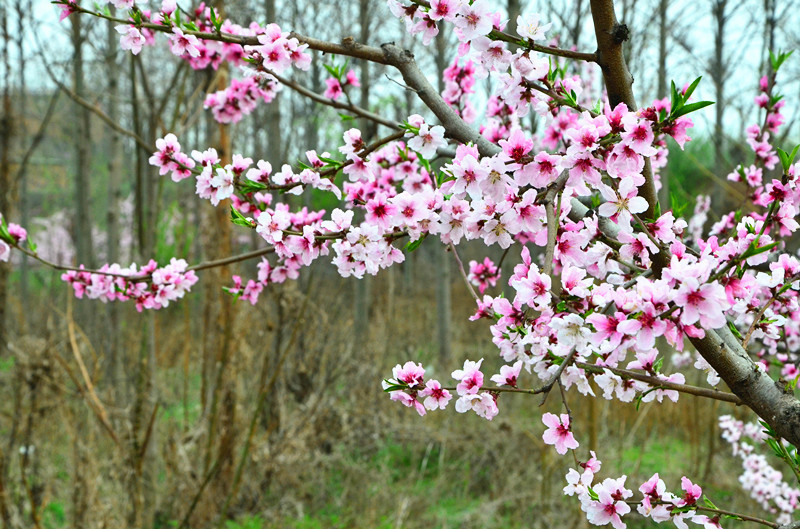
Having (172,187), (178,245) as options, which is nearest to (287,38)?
(178,245)

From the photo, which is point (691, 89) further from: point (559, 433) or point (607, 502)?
point (607, 502)

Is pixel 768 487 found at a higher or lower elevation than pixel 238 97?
lower

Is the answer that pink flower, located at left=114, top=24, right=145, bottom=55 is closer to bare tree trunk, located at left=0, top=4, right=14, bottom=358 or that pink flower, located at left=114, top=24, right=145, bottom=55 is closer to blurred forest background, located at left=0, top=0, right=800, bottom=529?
blurred forest background, located at left=0, top=0, right=800, bottom=529

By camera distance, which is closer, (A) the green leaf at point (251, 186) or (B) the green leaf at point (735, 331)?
(B) the green leaf at point (735, 331)

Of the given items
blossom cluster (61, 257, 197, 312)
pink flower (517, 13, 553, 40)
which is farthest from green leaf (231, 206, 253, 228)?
pink flower (517, 13, 553, 40)

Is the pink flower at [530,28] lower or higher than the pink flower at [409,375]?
higher

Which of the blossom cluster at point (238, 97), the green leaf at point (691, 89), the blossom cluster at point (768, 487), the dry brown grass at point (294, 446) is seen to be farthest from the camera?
the blossom cluster at point (768, 487)

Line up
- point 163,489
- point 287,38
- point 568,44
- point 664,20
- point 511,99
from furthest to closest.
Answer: point 664,20, point 568,44, point 163,489, point 287,38, point 511,99

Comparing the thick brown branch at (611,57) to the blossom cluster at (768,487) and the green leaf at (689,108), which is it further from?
the blossom cluster at (768,487)

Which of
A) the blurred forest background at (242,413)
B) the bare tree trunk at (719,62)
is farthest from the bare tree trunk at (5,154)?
the bare tree trunk at (719,62)

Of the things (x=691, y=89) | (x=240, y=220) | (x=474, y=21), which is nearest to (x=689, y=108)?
(x=691, y=89)

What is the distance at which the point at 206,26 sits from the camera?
8.60 feet

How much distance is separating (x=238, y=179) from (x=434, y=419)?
598cm

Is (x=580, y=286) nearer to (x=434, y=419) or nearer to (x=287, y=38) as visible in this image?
(x=287, y=38)
